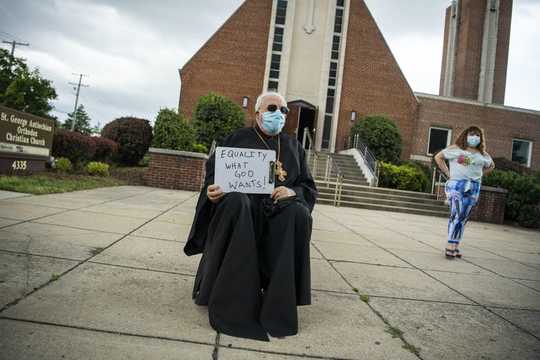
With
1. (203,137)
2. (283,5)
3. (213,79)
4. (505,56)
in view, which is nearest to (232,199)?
(203,137)

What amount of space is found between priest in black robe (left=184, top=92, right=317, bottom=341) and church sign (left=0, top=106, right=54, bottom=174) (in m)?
6.82

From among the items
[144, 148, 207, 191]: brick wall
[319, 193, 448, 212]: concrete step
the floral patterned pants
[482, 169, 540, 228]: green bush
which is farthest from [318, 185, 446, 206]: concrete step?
the floral patterned pants

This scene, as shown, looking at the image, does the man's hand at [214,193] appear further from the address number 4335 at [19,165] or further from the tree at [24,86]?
the tree at [24,86]

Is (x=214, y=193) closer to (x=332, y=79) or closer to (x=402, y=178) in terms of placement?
(x=402, y=178)

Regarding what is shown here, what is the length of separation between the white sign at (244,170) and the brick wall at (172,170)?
855 centimetres

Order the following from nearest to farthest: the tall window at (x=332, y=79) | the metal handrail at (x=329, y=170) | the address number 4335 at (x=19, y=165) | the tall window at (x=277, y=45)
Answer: the address number 4335 at (x=19, y=165), the metal handrail at (x=329, y=170), the tall window at (x=277, y=45), the tall window at (x=332, y=79)

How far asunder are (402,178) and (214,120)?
27.3 ft

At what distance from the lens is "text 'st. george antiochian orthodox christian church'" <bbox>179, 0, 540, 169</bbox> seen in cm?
1953

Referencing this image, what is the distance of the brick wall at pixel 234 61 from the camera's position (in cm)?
1930

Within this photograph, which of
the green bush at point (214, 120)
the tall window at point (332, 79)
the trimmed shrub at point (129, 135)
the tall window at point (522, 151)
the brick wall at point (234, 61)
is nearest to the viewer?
the trimmed shrub at point (129, 135)

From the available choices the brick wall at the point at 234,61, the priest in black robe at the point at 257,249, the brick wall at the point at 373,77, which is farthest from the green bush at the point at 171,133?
the brick wall at the point at 373,77

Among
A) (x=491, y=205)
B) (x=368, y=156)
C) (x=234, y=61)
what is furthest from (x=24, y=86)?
(x=491, y=205)

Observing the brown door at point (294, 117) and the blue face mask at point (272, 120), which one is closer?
the blue face mask at point (272, 120)

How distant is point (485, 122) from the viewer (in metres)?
21.5
